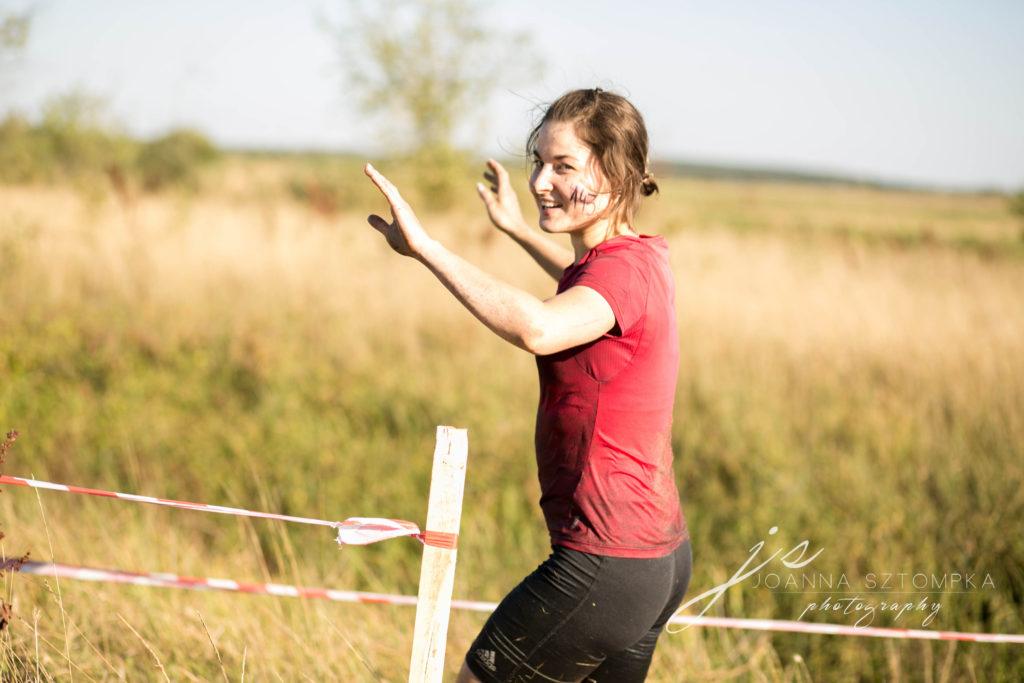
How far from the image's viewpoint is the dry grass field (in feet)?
11.4

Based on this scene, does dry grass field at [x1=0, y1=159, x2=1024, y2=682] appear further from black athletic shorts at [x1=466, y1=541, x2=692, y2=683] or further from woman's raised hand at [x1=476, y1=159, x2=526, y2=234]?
woman's raised hand at [x1=476, y1=159, x2=526, y2=234]

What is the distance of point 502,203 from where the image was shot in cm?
259

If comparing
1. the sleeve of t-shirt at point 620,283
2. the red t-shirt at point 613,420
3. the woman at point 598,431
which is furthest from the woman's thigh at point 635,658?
the sleeve of t-shirt at point 620,283

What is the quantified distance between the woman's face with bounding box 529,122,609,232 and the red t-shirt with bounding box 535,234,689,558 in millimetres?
116

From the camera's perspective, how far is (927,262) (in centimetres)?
1070

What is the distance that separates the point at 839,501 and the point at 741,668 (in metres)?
2.06

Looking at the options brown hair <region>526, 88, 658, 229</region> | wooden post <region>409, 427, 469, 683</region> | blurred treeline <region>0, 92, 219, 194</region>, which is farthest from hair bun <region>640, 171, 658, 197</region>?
blurred treeline <region>0, 92, 219, 194</region>

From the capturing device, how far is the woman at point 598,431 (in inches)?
69.5

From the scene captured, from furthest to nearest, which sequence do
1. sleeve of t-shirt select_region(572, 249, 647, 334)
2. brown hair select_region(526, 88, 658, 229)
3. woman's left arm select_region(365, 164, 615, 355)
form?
brown hair select_region(526, 88, 658, 229) < sleeve of t-shirt select_region(572, 249, 647, 334) < woman's left arm select_region(365, 164, 615, 355)

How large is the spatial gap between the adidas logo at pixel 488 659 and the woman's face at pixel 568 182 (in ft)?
2.86

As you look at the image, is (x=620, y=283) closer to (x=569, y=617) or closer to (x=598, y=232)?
(x=598, y=232)

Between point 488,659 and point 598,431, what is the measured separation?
51cm

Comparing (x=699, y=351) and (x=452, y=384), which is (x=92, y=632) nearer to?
(x=452, y=384)

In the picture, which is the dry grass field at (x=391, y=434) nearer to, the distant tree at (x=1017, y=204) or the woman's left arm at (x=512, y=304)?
the woman's left arm at (x=512, y=304)
